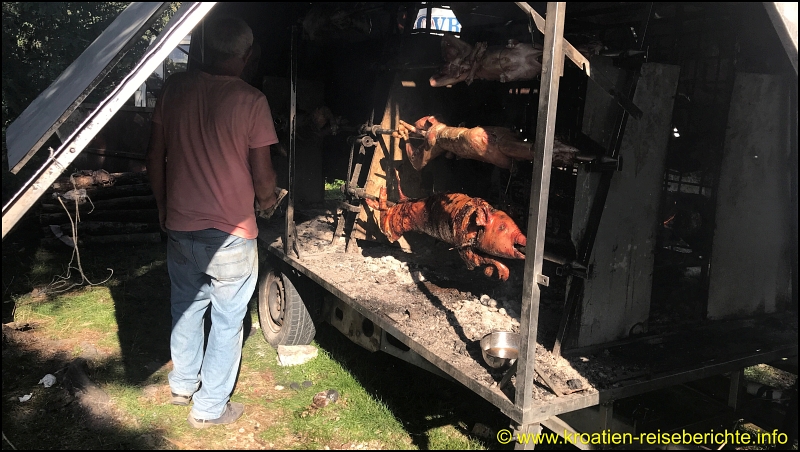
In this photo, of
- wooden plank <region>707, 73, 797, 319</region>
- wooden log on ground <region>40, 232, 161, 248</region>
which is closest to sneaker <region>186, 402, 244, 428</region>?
wooden plank <region>707, 73, 797, 319</region>

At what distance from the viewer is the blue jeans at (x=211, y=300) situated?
155 inches

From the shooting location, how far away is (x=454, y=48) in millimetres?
4961

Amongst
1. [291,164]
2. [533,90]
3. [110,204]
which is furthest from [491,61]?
[110,204]

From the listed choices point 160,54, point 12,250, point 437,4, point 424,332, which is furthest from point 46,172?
point 12,250

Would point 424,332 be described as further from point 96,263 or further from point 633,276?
point 96,263

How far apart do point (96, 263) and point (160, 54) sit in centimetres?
615

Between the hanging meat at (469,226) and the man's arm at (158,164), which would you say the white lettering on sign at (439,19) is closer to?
the hanging meat at (469,226)

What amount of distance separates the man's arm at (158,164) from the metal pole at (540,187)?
2.55 m

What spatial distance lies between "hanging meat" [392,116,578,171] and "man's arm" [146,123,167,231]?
228 centimetres

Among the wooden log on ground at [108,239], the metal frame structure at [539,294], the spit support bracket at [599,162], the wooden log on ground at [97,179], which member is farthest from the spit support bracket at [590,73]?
the wooden log on ground at [108,239]

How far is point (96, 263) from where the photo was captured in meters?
7.96

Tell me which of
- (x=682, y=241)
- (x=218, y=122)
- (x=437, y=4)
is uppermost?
(x=437, y=4)

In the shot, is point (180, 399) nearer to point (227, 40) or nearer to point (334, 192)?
point (227, 40)

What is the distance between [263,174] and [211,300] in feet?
3.25
